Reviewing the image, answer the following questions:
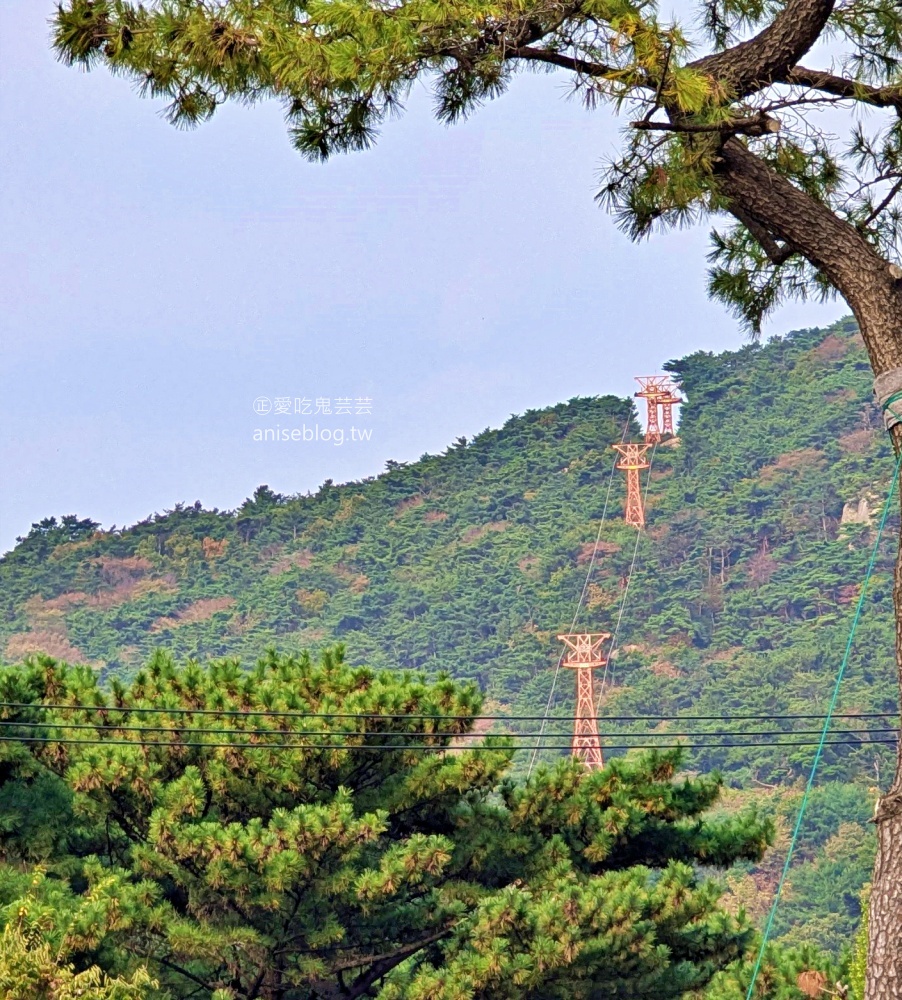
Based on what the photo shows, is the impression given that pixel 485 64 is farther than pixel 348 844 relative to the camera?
No

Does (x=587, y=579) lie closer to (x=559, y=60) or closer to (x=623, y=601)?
(x=623, y=601)

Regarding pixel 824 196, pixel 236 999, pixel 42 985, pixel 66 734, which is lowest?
pixel 236 999

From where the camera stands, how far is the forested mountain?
25.1m

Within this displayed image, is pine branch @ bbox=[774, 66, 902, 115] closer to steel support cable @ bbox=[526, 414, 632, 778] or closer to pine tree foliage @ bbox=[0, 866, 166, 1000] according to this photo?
pine tree foliage @ bbox=[0, 866, 166, 1000]

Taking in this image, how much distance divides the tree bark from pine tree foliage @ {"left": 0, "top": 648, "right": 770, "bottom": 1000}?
349 cm

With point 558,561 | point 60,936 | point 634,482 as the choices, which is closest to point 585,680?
point 558,561

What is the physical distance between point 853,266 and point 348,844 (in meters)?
3.87

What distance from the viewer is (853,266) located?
3895 millimetres

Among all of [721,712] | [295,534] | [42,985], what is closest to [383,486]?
[295,534]

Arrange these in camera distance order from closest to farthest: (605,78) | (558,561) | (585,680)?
(605,78) → (585,680) → (558,561)

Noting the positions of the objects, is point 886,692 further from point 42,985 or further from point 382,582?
point 42,985

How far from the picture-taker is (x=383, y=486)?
31328mm

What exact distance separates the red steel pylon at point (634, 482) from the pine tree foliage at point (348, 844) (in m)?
20.4

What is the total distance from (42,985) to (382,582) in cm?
2386
